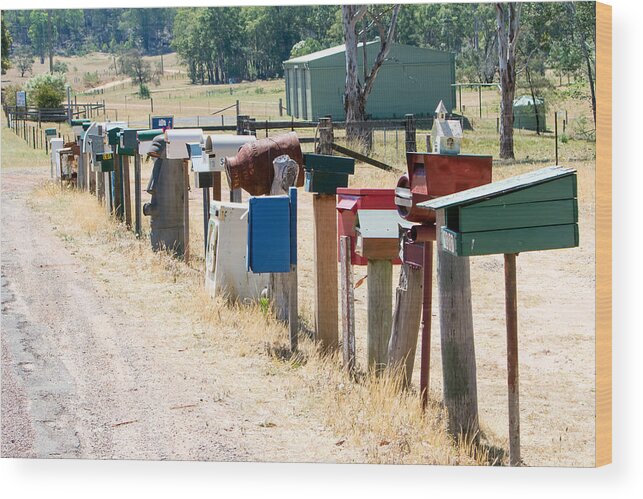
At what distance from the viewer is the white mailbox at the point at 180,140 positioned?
31.0 feet

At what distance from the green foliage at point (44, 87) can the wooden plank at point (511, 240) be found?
11.1ft

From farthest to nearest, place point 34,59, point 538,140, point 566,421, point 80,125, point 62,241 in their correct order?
point 80,125, point 62,241, point 538,140, point 34,59, point 566,421

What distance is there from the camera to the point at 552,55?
7.84 m

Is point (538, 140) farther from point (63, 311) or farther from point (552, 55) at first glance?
point (63, 311)

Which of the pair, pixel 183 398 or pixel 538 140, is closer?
pixel 183 398

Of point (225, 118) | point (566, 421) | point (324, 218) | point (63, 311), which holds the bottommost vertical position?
point (566, 421)

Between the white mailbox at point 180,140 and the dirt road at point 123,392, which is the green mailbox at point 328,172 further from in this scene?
the white mailbox at point 180,140

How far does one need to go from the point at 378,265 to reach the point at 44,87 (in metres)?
2.74

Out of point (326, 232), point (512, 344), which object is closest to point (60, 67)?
point (326, 232)

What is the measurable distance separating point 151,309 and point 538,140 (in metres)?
3.39

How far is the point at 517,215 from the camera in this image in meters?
5.20

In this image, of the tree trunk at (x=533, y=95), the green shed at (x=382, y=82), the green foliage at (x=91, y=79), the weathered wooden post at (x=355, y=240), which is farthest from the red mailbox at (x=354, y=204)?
the tree trunk at (x=533, y=95)

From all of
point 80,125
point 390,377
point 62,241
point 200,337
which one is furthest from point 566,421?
point 80,125

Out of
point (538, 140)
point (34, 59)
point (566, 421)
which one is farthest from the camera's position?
point (538, 140)
